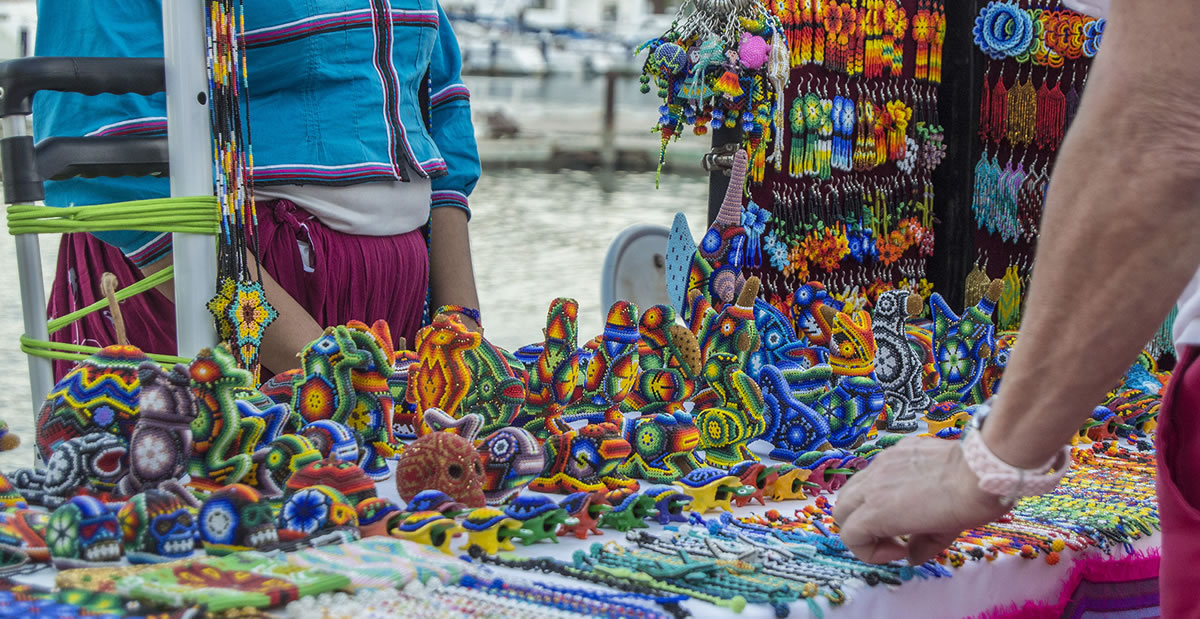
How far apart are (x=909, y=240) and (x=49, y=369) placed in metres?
1.95

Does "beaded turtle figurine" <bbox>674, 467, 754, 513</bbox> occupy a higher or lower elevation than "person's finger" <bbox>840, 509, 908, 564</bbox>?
lower

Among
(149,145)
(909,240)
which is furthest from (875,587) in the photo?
(909,240)

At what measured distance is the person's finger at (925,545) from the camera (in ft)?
2.79

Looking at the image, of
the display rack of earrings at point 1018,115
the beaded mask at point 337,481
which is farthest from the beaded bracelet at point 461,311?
the display rack of earrings at point 1018,115

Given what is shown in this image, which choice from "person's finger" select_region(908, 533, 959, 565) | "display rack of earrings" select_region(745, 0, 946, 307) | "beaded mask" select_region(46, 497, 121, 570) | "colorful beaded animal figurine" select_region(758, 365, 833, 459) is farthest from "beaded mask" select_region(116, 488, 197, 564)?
"display rack of earrings" select_region(745, 0, 946, 307)

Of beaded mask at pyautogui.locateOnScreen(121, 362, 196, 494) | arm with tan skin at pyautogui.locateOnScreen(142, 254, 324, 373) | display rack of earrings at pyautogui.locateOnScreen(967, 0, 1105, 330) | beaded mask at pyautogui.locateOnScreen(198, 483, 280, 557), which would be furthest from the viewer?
display rack of earrings at pyautogui.locateOnScreen(967, 0, 1105, 330)

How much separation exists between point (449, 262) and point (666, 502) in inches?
35.3

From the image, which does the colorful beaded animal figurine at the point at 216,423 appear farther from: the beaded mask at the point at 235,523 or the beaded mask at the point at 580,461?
the beaded mask at the point at 580,461

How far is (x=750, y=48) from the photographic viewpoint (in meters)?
2.02

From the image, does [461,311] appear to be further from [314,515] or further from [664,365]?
[314,515]

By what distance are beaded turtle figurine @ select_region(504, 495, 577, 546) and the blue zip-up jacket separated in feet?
1.89

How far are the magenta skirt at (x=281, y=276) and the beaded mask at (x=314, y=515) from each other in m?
0.72

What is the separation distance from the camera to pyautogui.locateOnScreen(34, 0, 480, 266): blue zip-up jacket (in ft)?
4.47

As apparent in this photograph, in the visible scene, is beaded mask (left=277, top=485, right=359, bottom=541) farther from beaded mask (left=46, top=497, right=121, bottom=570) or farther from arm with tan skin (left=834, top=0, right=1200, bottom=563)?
arm with tan skin (left=834, top=0, right=1200, bottom=563)
